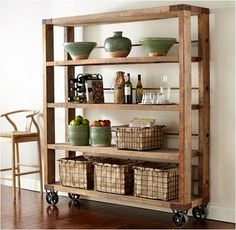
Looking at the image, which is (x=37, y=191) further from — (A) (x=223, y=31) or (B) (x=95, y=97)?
(A) (x=223, y=31)

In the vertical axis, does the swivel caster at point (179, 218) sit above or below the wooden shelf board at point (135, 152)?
below

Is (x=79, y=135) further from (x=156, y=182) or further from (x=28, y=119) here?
(x=28, y=119)

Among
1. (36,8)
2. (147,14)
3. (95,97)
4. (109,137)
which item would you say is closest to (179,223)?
(109,137)

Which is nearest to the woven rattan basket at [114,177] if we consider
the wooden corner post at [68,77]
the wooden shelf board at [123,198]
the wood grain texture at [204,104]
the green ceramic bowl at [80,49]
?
the wooden shelf board at [123,198]

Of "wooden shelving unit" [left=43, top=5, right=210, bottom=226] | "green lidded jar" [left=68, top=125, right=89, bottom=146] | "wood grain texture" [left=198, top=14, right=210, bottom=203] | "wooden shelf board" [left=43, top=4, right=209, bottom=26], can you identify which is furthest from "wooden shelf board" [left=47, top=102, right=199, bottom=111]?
"wooden shelf board" [left=43, top=4, right=209, bottom=26]

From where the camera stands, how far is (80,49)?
523 centimetres

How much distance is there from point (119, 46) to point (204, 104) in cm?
88

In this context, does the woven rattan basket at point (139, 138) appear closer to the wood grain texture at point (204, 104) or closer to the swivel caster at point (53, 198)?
the wood grain texture at point (204, 104)

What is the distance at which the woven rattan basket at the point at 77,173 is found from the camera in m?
5.16

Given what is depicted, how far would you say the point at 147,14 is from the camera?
469 cm

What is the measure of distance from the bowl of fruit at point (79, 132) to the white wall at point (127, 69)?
37cm

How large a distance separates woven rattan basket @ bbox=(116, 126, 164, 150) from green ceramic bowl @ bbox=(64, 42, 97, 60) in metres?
0.79

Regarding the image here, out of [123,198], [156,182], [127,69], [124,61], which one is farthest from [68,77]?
[156,182]

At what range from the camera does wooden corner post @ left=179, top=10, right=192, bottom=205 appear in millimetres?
4488
